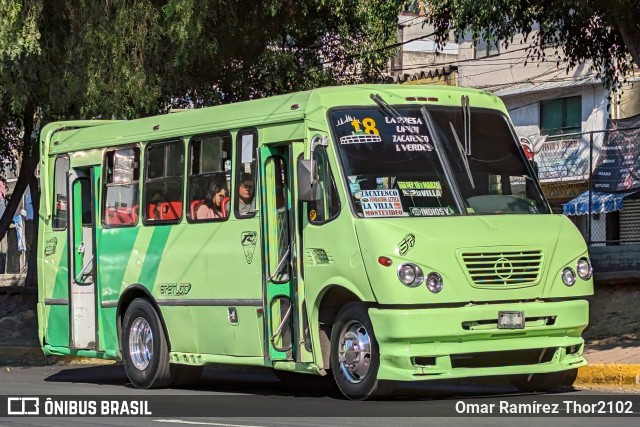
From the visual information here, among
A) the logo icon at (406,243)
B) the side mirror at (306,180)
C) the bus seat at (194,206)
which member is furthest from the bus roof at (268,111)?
the logo icon at (406,243)

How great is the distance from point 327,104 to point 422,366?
267 cm

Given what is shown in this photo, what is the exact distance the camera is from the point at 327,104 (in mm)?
12898

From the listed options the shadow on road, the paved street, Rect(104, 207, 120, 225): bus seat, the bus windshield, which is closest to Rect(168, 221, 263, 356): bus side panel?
the paved street

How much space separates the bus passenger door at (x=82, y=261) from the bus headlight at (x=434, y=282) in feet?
19.2

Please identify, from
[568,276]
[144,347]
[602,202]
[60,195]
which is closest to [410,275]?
[568,276]

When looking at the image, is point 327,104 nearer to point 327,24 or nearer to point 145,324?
point 145,324

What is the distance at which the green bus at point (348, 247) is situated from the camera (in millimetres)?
11945

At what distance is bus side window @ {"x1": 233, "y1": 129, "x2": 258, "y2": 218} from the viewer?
1379 cm

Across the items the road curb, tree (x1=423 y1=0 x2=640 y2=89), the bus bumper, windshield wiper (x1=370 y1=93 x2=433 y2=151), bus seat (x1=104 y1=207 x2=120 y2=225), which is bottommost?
the road curb

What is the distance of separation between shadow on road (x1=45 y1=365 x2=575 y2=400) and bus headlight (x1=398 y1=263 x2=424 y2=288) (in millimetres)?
1031

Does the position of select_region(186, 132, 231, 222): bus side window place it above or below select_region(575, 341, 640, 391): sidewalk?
above

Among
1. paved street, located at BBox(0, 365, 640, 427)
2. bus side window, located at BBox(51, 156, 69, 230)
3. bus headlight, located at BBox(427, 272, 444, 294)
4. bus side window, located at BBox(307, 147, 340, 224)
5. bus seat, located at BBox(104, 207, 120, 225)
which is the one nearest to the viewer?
paved street, located at BBox(0, 365, 640, 427)

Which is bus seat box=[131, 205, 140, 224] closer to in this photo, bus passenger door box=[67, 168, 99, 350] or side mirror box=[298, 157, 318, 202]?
bus passenger door box=[67, 168, 99, 350]

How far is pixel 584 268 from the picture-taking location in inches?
501
